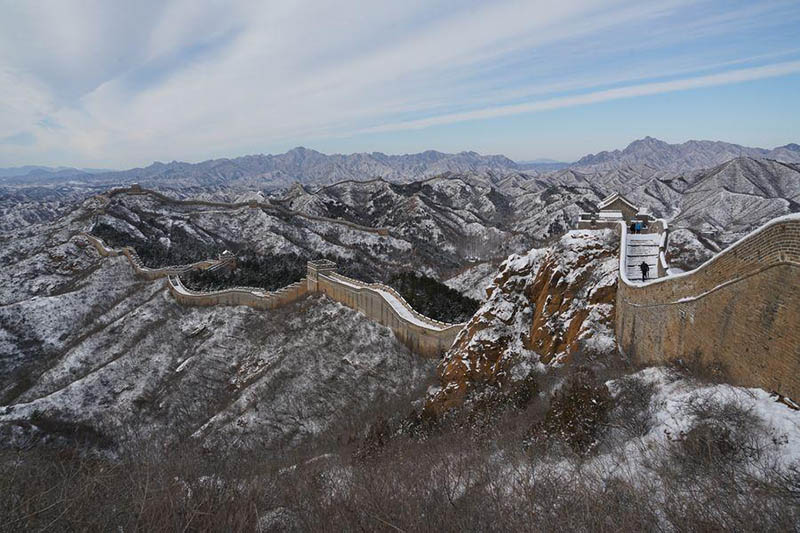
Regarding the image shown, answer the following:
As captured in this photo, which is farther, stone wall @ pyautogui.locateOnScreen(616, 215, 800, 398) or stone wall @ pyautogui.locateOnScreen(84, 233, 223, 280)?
stone wall @ pyautogui.locateOnScreen(84, 233, 223, 280)

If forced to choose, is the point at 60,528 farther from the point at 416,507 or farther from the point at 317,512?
the point at 416,507

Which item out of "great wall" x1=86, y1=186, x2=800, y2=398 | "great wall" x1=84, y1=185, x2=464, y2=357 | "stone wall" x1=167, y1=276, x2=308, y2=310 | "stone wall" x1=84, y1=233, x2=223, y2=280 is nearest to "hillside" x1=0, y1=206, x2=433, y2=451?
"great wall" x1=84, y1=185, x2=464, y2=357

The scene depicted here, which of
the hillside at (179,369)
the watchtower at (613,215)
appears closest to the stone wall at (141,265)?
the hillside at (179,369)

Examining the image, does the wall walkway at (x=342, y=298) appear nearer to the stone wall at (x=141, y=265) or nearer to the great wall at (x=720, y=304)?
the stone wall at (x=141, y=265)

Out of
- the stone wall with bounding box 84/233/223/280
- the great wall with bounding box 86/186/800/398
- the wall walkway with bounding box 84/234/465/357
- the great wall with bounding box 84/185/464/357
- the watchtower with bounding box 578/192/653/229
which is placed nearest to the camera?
the great wall with bounding box 86/186/800/398

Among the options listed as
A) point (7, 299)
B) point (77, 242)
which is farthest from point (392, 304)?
point (77, 242)

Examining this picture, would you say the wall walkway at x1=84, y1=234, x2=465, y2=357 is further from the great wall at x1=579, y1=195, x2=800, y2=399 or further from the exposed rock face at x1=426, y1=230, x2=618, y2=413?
the great wall at x1=579, y1=195, x2=800, y2=399
